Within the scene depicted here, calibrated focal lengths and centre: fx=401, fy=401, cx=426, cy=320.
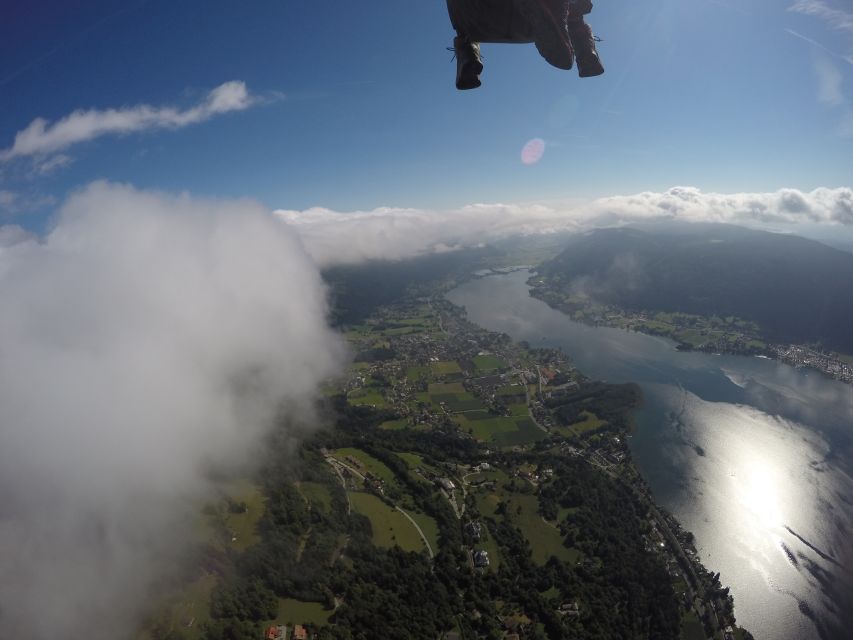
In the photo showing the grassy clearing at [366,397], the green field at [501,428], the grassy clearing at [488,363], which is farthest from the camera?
the grassy clearing at [488,363]

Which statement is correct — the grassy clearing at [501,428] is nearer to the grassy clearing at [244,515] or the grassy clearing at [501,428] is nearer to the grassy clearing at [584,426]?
the grassy clearing at [584,426]

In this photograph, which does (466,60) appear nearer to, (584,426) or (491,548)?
(491,548)

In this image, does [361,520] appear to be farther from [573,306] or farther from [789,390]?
[573,306]

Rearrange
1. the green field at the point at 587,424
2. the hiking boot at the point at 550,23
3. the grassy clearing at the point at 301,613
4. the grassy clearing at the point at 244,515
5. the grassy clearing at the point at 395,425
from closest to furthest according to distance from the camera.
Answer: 1. the hiking boot at the point at 550,23
2. the grassy clearing at the point at 301,613
3. the grassy clearing at the point at 244,515
4. the green field at the point at 587,424
5. the grassy clearing at the point at 395,425

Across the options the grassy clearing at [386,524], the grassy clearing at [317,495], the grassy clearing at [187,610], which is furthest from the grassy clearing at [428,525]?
the grassy clearing at [187,610]

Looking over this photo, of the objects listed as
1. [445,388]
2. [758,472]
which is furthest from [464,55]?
[445,388]

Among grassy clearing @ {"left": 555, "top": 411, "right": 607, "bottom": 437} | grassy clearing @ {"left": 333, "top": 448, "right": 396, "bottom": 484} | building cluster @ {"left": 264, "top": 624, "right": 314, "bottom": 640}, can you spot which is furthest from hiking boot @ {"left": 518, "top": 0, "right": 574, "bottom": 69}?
grassy clearing @ {"left": 555, "top": 411, "right": 607, "bottom": 437}

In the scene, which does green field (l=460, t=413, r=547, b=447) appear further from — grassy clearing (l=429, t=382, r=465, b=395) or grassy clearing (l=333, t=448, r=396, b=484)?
grassy clearing (l=333, t=448, r=396, b=484)

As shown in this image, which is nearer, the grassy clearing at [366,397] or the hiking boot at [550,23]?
the hiking boot at [550,23]
